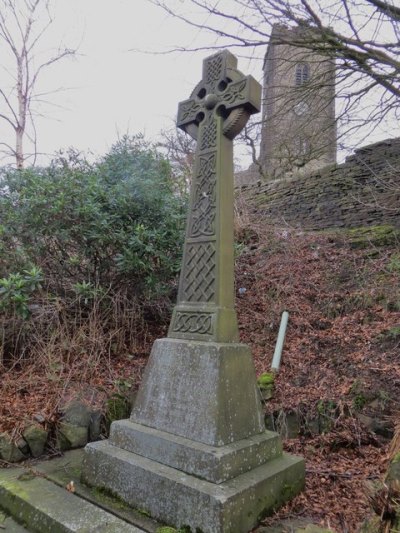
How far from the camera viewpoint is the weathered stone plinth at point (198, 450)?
2010 millimetres

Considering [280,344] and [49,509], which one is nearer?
[49,509]

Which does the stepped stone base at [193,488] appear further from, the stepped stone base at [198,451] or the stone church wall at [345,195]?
the stone church wall at [345,195]

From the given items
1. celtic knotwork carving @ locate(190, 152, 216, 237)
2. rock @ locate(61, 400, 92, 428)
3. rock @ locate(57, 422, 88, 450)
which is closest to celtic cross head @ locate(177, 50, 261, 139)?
celtic knotwork carving @ locate(190, 152, 216, 237)

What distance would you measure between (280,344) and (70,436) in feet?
7.74

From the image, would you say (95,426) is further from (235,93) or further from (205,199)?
(235,93)

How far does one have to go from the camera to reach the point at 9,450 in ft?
9.57

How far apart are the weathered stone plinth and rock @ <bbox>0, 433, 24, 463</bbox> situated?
0.79m

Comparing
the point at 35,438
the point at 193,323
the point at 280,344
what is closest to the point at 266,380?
the point at 280,344

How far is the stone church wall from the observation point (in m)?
7.11

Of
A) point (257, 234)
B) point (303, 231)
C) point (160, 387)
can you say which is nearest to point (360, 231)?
point (303, 231)

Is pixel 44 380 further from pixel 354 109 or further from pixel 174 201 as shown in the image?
pixel 354 109

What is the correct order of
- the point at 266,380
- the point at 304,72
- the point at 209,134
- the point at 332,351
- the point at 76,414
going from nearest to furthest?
the point at 209,134, the point at 76,414, the point at 266,380, the point at 332,351, the point at 304,72

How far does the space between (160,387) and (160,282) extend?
7.51 ft

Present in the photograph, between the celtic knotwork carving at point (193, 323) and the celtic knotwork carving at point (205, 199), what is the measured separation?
58cm
